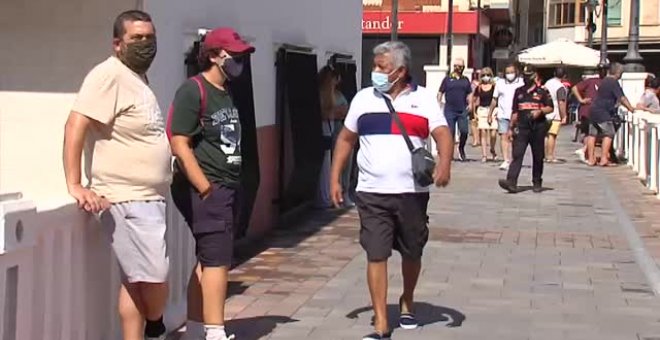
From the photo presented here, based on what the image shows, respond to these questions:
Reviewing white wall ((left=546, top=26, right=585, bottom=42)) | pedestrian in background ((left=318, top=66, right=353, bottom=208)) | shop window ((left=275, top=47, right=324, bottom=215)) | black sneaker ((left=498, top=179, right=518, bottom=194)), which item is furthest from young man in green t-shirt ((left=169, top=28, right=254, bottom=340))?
white wall ((left=546, top=26, right=585, bottom=42))

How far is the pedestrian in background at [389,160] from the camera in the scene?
6.60m

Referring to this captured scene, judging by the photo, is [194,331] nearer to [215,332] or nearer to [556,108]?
[215,332]

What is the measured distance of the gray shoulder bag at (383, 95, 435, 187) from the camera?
256 inches

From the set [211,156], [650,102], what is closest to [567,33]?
[650,102]

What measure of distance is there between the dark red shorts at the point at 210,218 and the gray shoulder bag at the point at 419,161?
1177mm

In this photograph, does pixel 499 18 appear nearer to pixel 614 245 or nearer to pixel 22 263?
pixel 614 245

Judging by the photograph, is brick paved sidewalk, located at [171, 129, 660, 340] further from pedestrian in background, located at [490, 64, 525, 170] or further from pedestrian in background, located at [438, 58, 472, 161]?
pedestrian in background, located at [438, 58, 472, 161]

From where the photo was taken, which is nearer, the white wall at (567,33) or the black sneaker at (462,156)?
the black sneaker at (462,156)

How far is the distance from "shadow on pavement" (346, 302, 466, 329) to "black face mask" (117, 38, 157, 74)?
272cm

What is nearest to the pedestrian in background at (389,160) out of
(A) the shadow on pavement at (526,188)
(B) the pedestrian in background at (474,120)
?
(A) the shadow on pavement at (526,188)

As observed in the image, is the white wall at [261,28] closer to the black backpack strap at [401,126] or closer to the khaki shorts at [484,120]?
the black backpack strap at [401,126]

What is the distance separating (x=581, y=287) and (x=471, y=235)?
2794 millimetres

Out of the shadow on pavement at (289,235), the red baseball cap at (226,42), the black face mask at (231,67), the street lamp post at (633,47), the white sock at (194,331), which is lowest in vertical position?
the shadow on pavement at (289,235)

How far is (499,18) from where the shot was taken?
46.0m
